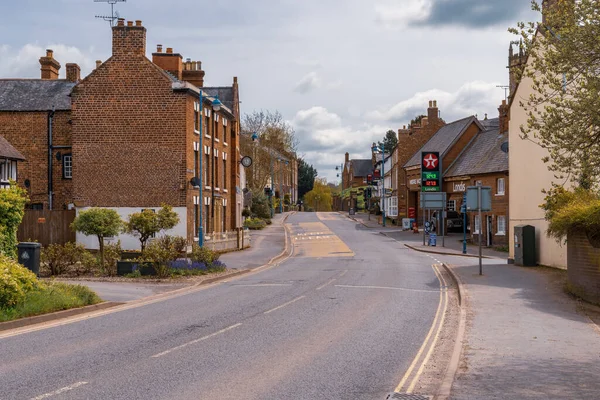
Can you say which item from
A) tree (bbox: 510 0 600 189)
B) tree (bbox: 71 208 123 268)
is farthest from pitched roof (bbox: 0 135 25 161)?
tree (bbox: 510 0 600 189)

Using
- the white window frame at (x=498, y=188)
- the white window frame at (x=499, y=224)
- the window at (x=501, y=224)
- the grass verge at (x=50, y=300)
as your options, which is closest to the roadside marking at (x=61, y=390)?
the grass verge at (x=50, y=300)

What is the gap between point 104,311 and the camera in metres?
16.3

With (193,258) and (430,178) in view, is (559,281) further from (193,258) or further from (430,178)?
(430,178)

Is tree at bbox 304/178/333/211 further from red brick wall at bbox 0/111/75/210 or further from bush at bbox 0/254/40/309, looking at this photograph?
bush at bbox 0/254/40/309

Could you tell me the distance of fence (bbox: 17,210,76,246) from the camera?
118ft

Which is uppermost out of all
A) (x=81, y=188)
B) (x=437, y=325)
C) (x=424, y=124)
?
(x=424, y=124)

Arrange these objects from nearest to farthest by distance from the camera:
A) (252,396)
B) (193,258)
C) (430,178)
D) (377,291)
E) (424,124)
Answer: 1. (252,396)
2. (377,291)
3. (193,258)
4. (430,178)
5. (424,124)

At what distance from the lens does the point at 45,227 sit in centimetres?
3603

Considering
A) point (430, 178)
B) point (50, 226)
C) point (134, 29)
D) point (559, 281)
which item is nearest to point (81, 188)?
point (50, 226)

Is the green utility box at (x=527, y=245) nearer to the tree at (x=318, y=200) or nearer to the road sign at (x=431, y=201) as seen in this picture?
the road sign at (x=431, y=201)

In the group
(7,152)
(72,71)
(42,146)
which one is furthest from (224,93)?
(7,152)

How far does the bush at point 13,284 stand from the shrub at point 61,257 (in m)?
9.51

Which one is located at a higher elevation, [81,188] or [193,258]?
[81,188]

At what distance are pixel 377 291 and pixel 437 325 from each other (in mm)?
6407
